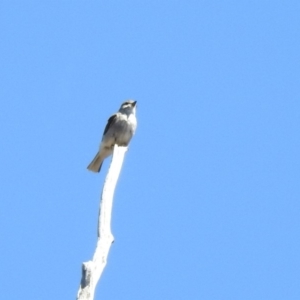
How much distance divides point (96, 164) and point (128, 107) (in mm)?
933

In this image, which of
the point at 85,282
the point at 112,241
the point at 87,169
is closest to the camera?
the point at 85,282

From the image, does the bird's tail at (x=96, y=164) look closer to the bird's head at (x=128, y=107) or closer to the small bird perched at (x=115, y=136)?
the small bird perched at (x=115, y=136)

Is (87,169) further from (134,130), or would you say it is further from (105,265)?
(105,265)

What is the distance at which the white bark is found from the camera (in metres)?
7.65

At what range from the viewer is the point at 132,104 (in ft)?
45.5

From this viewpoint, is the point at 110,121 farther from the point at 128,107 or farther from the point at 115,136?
the point at 115,136

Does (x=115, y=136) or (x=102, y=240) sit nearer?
(x=102, y=240)

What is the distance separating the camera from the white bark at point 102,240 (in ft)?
25.1

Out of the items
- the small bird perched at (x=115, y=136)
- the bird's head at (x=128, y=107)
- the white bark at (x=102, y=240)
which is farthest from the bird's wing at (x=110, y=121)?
the white bark at (x=102, y=240)

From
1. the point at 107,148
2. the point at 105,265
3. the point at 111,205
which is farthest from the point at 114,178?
the point at 107,148

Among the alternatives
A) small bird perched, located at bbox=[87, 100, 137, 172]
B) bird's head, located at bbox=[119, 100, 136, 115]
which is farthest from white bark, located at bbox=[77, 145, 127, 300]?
bird's head, located at bbox=[119, 100, 136, 115]

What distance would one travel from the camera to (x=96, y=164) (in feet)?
44.2

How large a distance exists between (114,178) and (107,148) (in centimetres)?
427

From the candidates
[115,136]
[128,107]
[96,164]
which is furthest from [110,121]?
[96,164]
